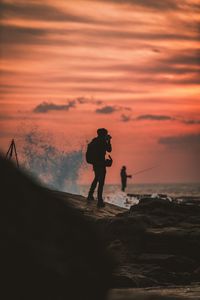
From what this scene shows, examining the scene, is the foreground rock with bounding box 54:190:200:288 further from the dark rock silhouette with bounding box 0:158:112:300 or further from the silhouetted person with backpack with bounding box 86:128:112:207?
the dark rock silhouette with bounding box 0:158:112:300

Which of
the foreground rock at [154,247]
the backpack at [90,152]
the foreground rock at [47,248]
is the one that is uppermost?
the backpack at [90,152]

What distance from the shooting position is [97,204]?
15336 millimetres

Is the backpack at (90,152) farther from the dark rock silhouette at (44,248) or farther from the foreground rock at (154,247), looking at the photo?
the dark rock silhouette at (44,248)

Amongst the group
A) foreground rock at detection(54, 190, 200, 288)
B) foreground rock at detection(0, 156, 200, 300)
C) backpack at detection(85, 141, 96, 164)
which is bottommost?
foreground rock at detection(54, 190, 200, 288)

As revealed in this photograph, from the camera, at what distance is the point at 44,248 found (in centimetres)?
248

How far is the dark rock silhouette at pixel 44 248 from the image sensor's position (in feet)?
7.72

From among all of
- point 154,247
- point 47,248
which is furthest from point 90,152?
point 47,248

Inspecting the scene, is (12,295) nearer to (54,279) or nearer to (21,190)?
(54,279)

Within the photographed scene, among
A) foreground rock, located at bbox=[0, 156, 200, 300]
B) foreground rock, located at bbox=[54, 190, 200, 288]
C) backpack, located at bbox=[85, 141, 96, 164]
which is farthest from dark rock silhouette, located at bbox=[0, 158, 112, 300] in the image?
backpack, located at bbox=[85, 141, 96, 164]

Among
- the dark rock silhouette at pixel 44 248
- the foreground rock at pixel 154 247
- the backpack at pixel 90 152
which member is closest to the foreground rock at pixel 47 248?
the dark rock silhouette at pixel 44 248

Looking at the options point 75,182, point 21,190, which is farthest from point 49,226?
point 75,182

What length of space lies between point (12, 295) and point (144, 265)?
324 inches

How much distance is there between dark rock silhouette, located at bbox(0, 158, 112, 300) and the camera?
2352 mm

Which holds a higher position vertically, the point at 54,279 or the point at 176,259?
the point at 54,279
